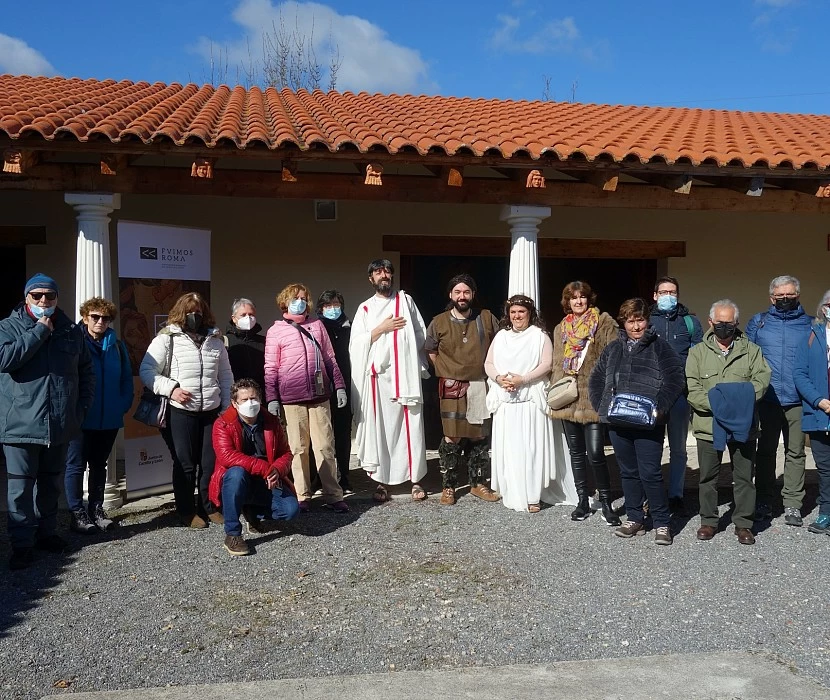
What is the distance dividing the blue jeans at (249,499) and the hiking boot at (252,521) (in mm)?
38

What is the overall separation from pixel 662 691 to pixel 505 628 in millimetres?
833

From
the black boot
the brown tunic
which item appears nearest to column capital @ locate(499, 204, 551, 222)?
the brown tunic

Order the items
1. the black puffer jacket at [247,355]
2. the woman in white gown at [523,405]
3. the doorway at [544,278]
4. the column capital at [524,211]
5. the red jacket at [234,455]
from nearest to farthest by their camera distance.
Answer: the red jacket at [234,455], the woman in white gown at [523,405], the black puffer jacket at [247,355], the column capital at [524,211], the doorway at [544,278]

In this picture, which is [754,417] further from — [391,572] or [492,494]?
[391,572]

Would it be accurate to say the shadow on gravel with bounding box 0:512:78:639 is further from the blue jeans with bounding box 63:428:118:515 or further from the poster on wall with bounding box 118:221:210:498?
the poster on wall with bounding box 118:221:210:498

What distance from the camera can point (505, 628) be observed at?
3523 mm

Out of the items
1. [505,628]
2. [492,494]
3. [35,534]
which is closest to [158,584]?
[35,534]

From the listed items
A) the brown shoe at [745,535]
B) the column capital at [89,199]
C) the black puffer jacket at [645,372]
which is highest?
the column capital at [89,199]

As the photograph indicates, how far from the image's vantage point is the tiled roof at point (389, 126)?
5.61 meters

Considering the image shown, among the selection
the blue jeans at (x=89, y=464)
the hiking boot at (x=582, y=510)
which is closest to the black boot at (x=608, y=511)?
the hiking boot at (x=582, y=510)

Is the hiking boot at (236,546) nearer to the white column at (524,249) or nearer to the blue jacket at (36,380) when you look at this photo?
the blue jacket at (36,380)

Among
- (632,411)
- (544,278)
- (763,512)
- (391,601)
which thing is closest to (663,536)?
(632,411)

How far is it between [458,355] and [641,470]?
5.25 ft

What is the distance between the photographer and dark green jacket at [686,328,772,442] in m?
4.64
